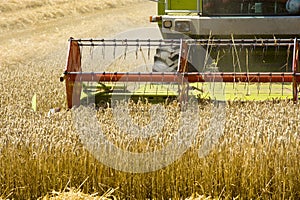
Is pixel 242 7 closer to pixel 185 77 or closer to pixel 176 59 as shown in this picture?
pixel 176 59

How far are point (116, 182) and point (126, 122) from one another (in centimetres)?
58

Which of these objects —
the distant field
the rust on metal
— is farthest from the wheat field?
the distant field

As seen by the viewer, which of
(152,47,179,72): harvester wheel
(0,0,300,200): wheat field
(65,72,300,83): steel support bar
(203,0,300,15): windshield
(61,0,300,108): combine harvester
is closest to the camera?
(0,0,300,200): wheat field

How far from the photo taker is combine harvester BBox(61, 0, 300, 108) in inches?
239

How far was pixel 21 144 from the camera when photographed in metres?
4.66

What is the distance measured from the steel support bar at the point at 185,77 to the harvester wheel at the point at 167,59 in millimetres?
965

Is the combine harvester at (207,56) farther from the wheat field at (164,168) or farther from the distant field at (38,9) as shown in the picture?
the distant field at (38,9)

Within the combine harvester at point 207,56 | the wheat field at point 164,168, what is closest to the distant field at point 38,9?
the combine harvester at point 207,56

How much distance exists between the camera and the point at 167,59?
702cm

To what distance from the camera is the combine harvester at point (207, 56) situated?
6.08 metres

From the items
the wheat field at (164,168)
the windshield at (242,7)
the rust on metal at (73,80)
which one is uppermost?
the windshield at (242,7)

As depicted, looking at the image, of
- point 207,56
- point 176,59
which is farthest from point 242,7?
point 176,59

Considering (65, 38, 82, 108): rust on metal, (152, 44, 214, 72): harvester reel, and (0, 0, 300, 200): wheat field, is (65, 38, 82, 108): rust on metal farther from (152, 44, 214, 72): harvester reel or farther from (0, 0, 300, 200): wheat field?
(0, 0, 300, 200): wheat field

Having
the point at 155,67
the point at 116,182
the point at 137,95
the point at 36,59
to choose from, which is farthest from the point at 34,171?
the point at 36,59
